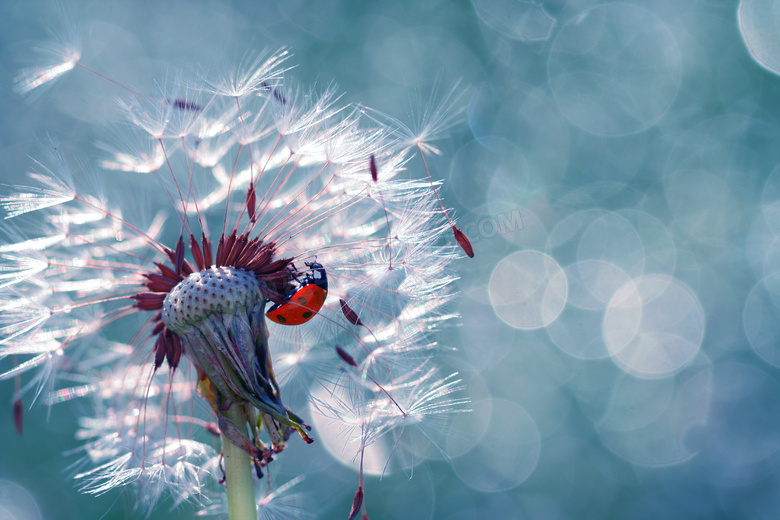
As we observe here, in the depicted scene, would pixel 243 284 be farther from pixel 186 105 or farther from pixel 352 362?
pixel 186 105

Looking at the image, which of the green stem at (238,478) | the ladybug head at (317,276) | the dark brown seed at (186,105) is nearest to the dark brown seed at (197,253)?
the ladybug head at (317,276)

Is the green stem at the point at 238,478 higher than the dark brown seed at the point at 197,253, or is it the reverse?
the dark brown seed at the point at 197,253

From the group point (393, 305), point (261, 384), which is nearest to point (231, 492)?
point (261, 384)

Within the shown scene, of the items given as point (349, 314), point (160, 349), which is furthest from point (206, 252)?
point (349, 314)

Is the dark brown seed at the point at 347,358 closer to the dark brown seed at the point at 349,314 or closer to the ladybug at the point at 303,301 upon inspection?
the dark brown seed at the point at 349,314

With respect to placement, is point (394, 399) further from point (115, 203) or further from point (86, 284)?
point (115, 203)

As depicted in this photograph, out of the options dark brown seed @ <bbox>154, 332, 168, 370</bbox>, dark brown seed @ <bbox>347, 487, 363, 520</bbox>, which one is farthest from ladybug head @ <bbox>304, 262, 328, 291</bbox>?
dark brown seed @ <bbox>347, 487, 363, 520</bbox>

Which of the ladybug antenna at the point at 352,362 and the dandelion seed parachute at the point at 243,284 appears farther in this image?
the ladybug antenna at the point at 352,362
